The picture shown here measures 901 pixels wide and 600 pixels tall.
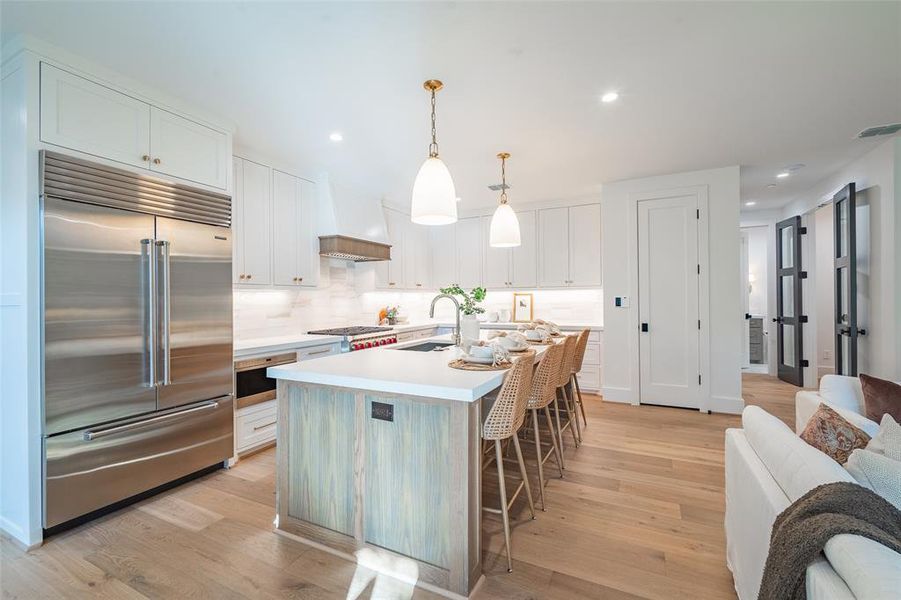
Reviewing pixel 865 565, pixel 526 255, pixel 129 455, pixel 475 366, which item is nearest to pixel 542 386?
pixel 475 366

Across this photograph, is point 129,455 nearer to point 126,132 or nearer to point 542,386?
point 126,132

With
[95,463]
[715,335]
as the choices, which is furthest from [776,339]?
[95,463]

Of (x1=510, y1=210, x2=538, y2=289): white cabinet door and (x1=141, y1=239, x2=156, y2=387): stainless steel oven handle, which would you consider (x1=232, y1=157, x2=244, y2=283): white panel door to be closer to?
(x1=141, y1=239, x2=156, y2=387): stainless steel oven handle

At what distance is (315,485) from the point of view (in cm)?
214

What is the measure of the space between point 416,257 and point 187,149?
3777 millimetres

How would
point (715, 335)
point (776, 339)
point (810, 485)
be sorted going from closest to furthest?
1. point (810, 485)
2. point (715, 335)
3. point (776, 339)

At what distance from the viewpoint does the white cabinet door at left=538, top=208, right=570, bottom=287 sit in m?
5.77

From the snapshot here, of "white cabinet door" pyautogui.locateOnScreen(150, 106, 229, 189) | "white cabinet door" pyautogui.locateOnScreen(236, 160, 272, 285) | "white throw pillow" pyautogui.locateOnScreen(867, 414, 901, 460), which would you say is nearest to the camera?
"white throw pillow" pyautogui.locateOnScreen(867, 414, 901, 460)

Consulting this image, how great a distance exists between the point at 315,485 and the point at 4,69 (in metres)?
2.84

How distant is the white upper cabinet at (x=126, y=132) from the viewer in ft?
7.22

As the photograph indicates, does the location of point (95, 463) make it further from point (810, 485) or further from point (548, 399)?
point (810, 485)

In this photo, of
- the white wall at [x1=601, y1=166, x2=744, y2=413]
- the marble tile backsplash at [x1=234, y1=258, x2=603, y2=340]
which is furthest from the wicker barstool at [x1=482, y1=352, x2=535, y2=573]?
the white wall at [x1=601, y1=166, x2=744, y2=413]

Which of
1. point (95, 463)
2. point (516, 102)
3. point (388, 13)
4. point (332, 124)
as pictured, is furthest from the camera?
point (332, 124)

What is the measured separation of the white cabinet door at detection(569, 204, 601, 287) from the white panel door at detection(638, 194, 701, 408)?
79cm
